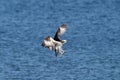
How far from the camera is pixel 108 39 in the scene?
28.7 metres

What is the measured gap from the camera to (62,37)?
29203 mm

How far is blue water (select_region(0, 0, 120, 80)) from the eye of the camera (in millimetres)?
24250

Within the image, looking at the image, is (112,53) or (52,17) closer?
(112,53)

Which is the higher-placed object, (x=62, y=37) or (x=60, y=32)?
(x=60, y=32)

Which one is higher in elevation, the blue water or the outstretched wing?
the outstretched wing

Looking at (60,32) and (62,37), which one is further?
(62,37)

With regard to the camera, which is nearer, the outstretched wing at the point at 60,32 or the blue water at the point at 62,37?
the outstretched wing at the point at 60,32

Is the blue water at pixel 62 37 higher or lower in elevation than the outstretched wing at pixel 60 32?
lower

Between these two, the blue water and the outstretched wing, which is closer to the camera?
the outstretched wing

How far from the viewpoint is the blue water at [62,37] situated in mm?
24250

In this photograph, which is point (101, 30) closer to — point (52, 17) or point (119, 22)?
point (119, 22)

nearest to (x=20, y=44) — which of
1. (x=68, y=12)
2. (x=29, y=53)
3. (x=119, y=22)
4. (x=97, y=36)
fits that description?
(x=29, y=53)

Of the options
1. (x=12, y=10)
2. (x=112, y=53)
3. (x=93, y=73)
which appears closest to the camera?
(x=93, y=73)

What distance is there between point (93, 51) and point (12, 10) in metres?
10.7
